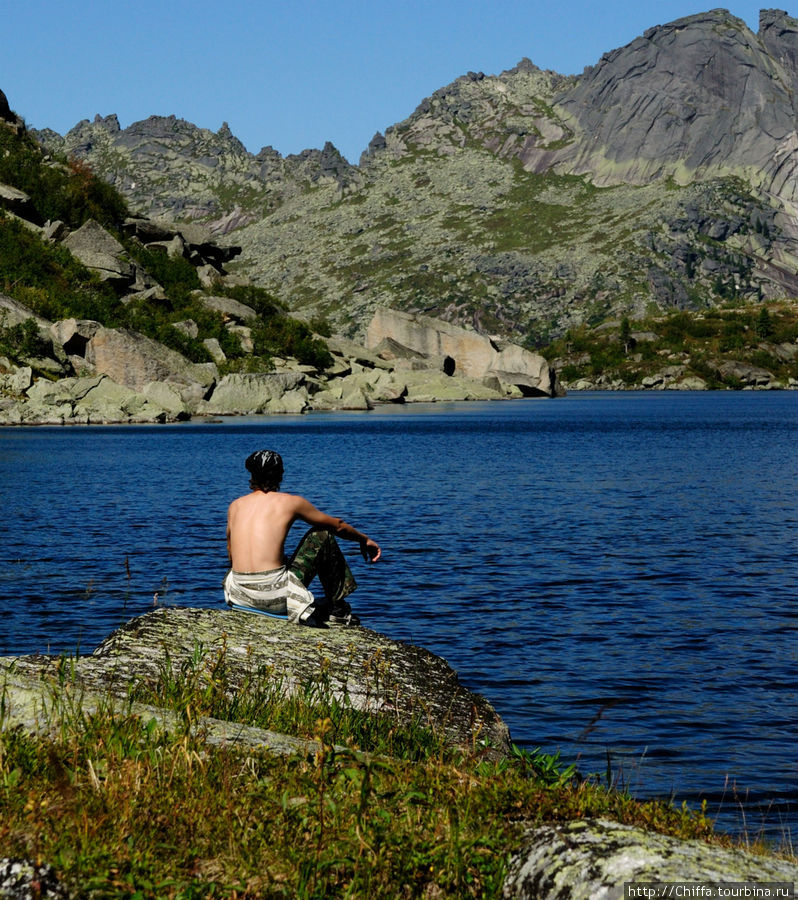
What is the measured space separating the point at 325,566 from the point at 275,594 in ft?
2.46

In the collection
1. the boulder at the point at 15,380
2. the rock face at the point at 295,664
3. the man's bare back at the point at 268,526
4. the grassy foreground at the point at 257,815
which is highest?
the boulder at the point at 15,380

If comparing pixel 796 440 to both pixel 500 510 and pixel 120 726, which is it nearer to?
pixel 500 510

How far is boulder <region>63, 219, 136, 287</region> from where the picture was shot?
114 m

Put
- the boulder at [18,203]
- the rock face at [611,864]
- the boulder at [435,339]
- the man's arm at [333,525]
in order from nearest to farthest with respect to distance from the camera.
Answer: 1. the rock face at [611,864]
2. the man's arm at [333,525]
3. the boulder at [18,203]
4. the boulder at [435,339]

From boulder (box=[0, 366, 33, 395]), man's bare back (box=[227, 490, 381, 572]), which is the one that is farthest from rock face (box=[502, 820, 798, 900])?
boulder (box=[0, 366, 33, 395])

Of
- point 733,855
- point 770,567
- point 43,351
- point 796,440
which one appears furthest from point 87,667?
point 43,351

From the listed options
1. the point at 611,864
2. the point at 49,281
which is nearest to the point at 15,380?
the point at 49,281

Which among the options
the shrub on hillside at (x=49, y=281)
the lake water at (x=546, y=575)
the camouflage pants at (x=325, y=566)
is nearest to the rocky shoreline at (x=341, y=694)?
the camouflage pants at (x=325, y=566)

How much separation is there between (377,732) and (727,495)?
121 ft

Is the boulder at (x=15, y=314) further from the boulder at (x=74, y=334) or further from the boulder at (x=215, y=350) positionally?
the boulder at (x=215, y=350)

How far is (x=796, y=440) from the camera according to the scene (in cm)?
7900

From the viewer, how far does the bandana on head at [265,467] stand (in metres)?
12.5

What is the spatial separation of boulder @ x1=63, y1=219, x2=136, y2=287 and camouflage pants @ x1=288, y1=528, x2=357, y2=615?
4207 inches

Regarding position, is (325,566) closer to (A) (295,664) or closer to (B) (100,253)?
(A) (295,664)
